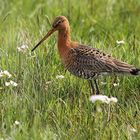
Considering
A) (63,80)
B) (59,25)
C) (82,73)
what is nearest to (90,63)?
(82,73)

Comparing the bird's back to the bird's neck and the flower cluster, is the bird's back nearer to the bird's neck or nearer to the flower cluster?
the bird's neck

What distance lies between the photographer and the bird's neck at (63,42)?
6959mm

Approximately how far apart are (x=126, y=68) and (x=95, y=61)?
0.34 m

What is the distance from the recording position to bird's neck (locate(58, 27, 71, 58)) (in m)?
6.96

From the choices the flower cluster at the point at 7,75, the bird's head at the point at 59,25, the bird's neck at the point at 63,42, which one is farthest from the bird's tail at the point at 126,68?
the flower cluster at the point at 7,75

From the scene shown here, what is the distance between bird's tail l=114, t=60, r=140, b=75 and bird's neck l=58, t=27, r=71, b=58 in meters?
0.55

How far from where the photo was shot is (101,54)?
6.79m

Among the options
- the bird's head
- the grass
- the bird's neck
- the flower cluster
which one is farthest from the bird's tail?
the flower cluster

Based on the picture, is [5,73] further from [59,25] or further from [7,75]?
[59,25]

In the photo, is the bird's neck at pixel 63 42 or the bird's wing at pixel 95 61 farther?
the bird's neck at pixel 63 42

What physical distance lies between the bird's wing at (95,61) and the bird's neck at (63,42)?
0.42 feet

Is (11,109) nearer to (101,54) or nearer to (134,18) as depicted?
(101,54)

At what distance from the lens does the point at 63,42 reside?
23.1 feet

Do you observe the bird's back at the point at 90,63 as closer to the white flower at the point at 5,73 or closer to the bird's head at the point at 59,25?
the bird's head at the point at 59,25
